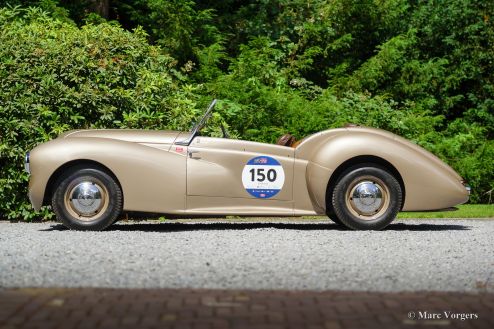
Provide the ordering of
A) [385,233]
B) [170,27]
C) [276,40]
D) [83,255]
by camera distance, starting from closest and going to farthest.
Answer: [83,255]
[385,233]
[170,27]
[276,40]

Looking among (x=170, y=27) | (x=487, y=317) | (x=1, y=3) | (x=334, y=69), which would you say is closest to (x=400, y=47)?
(x=334, y=69)

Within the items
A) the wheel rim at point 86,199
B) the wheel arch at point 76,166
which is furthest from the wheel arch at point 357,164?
the wheel rim at point 86,199

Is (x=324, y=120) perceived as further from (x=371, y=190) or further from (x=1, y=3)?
(x=1, y=3)

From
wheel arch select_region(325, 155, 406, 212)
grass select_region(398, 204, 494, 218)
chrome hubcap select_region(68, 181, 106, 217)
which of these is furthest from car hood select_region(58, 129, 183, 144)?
grass select_region(398, 204, 494, 218)

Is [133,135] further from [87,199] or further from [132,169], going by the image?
[87,199]

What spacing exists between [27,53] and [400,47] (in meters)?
9.68

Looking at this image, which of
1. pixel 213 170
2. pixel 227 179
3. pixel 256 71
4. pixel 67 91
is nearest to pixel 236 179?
pixel 227 179

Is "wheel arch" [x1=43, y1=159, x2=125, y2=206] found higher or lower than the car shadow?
higher

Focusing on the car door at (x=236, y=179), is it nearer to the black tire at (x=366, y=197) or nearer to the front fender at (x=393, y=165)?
the front fender at (x=393, y=165)

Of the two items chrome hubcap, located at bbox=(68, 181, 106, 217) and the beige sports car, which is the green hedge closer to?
the beige sports car

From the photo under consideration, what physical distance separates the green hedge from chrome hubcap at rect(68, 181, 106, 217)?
6.51 ft

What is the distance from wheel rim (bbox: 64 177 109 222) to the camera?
9570mm

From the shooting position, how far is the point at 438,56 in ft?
66.7

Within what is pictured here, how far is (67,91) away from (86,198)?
2.45m
